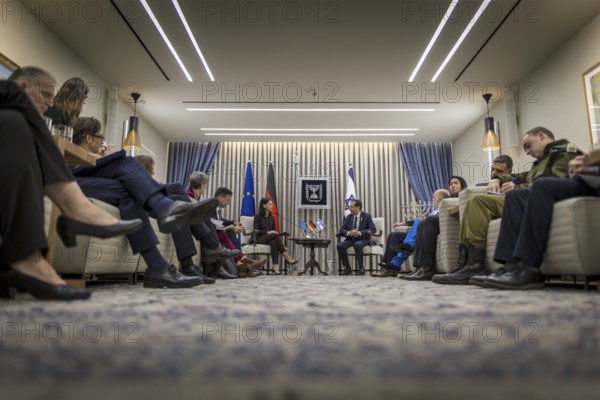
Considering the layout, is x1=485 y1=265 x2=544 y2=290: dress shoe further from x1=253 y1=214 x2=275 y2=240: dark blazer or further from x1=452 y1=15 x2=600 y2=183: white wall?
x1=253 y1=214 x2=275 y2=240: dark blazer

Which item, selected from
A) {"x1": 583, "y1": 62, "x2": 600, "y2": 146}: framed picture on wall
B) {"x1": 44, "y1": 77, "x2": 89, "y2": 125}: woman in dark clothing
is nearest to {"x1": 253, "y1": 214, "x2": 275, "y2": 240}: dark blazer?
{"x1": 44, "y1": 77, "x2": 89, "y2": 125}: woman in dark clothing

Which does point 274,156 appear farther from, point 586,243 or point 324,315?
point 324,315

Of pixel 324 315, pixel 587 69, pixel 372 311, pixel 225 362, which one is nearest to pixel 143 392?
pixel 225 362

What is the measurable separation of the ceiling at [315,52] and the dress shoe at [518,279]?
273cm

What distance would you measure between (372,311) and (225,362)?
56cm

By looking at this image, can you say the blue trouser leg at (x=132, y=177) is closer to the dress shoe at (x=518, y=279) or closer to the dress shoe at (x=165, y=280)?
the dress shoe at (x=165, y=280)

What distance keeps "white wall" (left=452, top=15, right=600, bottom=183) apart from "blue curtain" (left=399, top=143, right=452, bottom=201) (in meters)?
1.90

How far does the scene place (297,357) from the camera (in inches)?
18.6

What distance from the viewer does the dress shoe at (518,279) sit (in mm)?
1751

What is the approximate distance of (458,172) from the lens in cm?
740

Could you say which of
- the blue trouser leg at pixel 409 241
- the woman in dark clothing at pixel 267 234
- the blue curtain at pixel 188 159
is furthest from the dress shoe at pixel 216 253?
the blue curtain at pixel 188 159

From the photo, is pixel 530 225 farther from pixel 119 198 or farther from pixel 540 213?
pixel 119 198

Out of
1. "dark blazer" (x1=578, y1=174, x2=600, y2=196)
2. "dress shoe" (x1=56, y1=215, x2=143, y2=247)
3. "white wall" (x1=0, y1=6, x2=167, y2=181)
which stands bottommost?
"dress shoe" (x1=56, y1=215, x2=143, y2=247)

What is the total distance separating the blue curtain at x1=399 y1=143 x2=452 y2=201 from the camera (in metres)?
7.62
